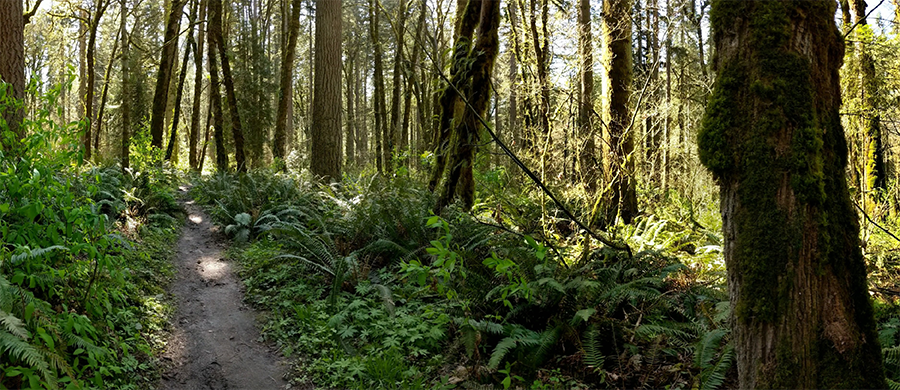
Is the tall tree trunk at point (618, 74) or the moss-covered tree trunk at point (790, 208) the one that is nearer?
the moss-covered tree trunk at point (790, 208)

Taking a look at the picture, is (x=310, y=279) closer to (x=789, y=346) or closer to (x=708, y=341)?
(x=708, y=341)

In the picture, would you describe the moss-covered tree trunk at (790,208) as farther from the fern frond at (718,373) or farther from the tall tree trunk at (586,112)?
the tall tree trunk at (586,112)

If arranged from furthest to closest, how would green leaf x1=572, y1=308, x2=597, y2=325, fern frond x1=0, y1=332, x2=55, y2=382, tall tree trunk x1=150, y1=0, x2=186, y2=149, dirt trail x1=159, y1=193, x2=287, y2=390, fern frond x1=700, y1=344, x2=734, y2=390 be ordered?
1. tall tree trunk x1=150, y1=0, x2=186, y2=149
2. dirt trail x1=159, y1=193, x2=287, y2=390
3. green leaf x1=572, y1=308, x2=597, y2=325
4. fern frond x1=700, y1=344, x2=734, y2=390
5. fern frond x1=0, y1=332, x2=55, y2=382

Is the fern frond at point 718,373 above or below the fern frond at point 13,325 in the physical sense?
below

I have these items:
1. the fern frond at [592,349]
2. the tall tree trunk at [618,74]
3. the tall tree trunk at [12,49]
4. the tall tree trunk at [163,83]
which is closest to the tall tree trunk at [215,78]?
the tall tree trunk at [163,83]

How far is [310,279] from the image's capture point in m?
5.87

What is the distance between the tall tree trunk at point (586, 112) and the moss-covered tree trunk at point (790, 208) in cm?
400

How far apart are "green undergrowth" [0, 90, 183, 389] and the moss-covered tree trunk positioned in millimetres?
3562

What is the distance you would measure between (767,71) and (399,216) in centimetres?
517

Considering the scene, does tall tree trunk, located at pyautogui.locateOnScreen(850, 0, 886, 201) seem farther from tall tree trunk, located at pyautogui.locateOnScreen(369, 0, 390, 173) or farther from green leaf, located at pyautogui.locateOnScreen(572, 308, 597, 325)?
tall tree trunk, located at pyautogui.locateOnScreen(369, 0, 390, 173)

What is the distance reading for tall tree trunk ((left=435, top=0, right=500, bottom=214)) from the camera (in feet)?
22.2

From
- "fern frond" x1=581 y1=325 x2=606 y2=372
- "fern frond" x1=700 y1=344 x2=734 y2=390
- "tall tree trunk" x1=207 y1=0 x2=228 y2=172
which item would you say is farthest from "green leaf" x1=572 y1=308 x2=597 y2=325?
"tall tree trunk" x1=207 y1=0 x2=228 y2=172

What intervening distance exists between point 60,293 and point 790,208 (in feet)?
15.0

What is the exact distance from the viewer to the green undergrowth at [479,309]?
3729 millimetres
